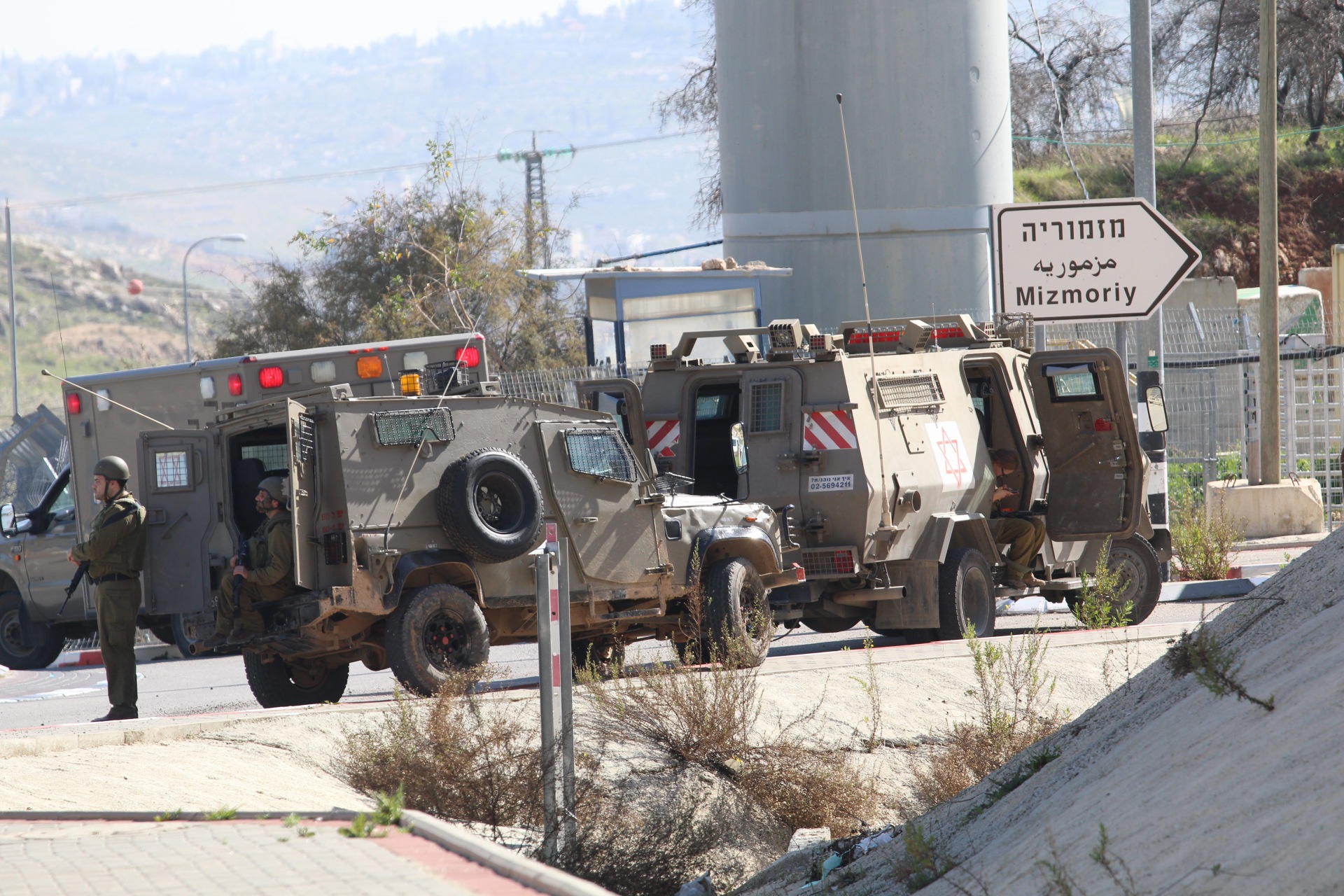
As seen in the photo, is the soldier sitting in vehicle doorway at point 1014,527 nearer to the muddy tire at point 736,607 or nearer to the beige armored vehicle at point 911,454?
the beige armored vehicle at point 911,454

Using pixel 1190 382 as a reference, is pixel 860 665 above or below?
below

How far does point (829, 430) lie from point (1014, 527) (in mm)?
2372

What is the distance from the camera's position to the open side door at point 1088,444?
1283 centimetres

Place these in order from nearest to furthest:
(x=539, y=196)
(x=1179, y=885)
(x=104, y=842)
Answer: (x=1179, y=885) → (x=104, y=842) → (x=539, y=196)

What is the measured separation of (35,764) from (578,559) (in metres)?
3.60

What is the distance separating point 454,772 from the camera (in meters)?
7.50

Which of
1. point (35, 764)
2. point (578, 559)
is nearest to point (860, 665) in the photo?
point (578, 559)

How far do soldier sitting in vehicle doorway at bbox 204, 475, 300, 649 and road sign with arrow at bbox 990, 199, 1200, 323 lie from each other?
6222 millimetres

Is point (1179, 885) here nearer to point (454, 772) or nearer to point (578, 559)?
point (454, 772)

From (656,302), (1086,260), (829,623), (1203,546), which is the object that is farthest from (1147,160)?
(656,302)

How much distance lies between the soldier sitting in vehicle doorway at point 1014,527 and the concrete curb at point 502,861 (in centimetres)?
771

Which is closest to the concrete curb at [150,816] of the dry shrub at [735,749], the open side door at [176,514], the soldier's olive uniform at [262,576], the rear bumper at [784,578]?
the dry shrub at [735,749]

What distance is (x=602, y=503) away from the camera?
10445mm

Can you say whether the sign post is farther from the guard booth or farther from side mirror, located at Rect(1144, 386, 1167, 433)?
the guard booth
